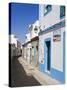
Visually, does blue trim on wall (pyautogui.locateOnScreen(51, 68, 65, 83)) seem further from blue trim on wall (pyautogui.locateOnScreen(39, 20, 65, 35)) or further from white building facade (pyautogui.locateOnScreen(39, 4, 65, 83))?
blue trim on wall (pyautogui.locateOnScreen(39, 20, 65, 35))

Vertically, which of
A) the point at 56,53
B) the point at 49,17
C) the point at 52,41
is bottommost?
the point at 56,53

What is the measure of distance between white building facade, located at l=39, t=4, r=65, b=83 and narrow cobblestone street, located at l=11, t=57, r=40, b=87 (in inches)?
7.6

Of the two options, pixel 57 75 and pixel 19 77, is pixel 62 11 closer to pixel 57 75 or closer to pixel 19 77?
pixel 57 75

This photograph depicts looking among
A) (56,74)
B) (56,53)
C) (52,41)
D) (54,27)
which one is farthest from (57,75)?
(54,27)

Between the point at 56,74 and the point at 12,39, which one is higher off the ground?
the point at 12,39

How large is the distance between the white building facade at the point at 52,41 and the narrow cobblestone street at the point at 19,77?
0.19 metres

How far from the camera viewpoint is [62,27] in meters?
2.74

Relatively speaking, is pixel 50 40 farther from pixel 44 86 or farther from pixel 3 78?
pixel 3 78

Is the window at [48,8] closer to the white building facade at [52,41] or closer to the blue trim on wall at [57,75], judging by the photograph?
the white building facade at [52,41]

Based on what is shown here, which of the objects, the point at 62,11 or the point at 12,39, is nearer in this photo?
the point at 12,39

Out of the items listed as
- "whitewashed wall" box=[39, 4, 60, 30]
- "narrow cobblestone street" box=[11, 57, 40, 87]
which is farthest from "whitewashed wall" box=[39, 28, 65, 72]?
"narrow cobblestone street" box=[11, 57, 40, 87]

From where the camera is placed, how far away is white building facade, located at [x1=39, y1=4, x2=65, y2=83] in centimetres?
273

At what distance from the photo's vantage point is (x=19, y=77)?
8.65 feet

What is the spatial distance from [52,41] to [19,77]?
0.57 m
